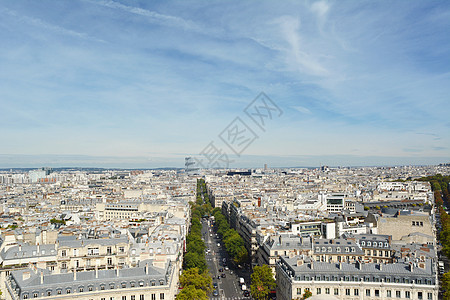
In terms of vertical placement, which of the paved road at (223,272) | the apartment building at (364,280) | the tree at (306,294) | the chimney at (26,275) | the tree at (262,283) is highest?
the chimney at (26,275)

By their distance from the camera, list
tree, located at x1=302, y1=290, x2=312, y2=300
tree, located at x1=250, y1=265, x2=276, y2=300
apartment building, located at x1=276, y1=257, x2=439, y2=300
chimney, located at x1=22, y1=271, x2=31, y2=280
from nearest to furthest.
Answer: chimney, located at x1=22, y1=271, x2=31, y2=280 < apartment building, located at x1=276, y1=257, x2=439, y2=300 < tree, located at x1=302, y1=290, x2=312, y2=300 < tree, located at x1=250, y1=265, x2=276, y2=300

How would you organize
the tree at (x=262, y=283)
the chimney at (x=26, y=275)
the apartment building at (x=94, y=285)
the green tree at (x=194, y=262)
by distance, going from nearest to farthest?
the apartment building at (x=94, y=285)
the chimney at (x=26, y=275)
the tree at (x=262, y=283)
the green tree at (x=194, y=262)

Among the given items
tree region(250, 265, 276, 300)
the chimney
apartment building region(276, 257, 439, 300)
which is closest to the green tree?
tree region(250, 265, 276, 300)

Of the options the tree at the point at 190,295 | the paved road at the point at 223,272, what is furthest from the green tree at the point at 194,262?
the tree at the point at 190,295

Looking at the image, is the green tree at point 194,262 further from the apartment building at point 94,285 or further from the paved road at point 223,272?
the apartment building at point 94,285

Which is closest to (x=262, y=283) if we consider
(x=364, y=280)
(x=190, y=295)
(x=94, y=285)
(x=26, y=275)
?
(x=190, y=295)

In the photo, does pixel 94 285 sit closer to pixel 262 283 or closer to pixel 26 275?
pixel 26 275

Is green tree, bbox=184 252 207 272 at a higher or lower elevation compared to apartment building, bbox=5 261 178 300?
lower

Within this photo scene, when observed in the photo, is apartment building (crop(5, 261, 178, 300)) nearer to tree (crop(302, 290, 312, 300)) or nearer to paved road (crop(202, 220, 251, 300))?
tree (crop(302, 290, 312, 300))
